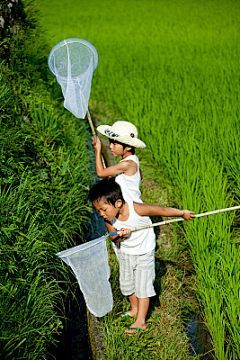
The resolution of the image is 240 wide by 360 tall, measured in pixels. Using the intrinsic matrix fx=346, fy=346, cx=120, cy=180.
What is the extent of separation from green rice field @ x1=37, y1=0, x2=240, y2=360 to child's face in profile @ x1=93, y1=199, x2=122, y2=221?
31.0 inches

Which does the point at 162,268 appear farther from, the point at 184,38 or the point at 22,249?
the point at 184,38

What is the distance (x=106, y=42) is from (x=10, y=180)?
7.20 meters

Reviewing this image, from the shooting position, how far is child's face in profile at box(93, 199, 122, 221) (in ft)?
6.56

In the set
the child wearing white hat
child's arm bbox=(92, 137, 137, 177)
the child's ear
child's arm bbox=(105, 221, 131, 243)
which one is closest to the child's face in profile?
the child's ear

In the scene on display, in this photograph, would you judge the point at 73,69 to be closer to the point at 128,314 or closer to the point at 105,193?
the point at 105,193

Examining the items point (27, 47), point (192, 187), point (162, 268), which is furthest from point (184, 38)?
A: point (162, 268)

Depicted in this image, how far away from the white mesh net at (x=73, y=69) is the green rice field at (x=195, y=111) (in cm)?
129

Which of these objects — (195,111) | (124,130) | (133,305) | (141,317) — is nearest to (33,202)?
(124,130)

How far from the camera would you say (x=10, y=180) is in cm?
269

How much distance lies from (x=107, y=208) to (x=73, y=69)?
3.57 ft

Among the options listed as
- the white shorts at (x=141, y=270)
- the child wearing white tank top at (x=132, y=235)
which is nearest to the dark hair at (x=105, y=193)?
the child wearing white tank top at (x=132, y=235)

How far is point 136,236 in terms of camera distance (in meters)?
2.16

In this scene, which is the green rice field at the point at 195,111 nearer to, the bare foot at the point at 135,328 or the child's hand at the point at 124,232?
the bare foot at the point at 135,328

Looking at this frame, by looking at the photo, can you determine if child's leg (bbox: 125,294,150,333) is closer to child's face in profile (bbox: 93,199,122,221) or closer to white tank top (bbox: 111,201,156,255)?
white tank top (bbox: 111,201,156,255)
